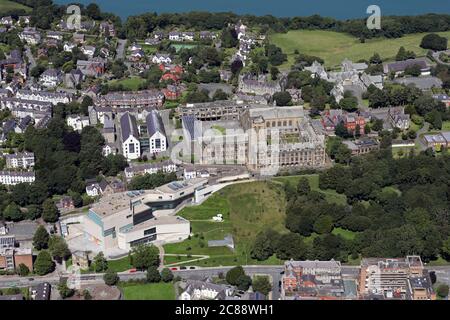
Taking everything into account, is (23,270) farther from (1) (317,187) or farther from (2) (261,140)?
(2) (261,140)

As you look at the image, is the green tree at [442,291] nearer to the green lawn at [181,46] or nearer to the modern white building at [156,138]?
the modern white building at [156,138]

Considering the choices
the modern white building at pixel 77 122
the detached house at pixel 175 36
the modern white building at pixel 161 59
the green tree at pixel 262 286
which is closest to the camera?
the green tree at pixel 262 286

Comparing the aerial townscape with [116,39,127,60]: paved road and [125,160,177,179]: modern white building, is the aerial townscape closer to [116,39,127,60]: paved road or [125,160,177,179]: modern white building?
[125,160,177,179]: modern white building

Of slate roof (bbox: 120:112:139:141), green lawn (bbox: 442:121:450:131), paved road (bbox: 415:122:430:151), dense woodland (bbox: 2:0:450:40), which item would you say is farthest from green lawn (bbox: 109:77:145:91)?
green lawn (bbox: 442:121:450:131)

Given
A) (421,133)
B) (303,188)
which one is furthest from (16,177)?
(421,133)

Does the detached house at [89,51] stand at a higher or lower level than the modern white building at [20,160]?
higher

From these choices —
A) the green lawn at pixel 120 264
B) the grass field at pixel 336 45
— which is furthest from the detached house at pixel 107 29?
the green lawn at pixel 120 264

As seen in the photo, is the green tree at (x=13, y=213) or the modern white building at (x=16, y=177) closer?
the green tree at (x=13, y=213)
